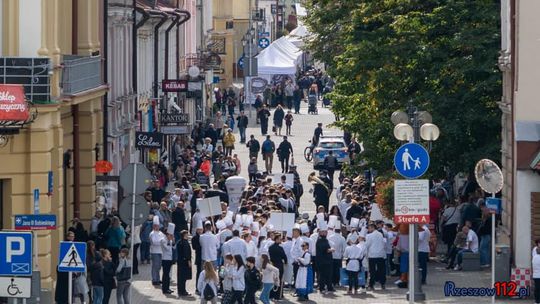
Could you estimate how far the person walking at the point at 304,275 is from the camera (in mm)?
35969

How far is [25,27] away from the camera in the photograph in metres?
33.9

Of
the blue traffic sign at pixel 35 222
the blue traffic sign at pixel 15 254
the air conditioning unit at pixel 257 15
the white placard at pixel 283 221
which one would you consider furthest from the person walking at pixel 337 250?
the air conditioning unit at pixel 257 15

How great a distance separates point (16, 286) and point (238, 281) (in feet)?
25.3

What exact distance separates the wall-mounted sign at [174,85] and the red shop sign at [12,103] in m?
28.7

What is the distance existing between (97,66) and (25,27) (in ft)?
21.3

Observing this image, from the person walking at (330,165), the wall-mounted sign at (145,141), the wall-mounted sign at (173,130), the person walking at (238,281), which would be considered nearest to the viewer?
the person walking at (238,281)

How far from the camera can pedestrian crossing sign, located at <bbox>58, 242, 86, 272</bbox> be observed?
28.8 m

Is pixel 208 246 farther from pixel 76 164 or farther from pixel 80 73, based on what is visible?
pixel 76 164

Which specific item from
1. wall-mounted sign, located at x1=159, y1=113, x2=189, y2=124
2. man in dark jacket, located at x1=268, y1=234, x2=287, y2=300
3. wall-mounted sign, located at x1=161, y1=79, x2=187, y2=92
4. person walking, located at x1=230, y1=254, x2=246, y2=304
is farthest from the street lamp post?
wall-mounted sign, located at x1=161, y1=79, x2=187, y2=92

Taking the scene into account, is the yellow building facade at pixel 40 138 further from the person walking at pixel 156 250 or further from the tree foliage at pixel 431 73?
the tree foliage at pixel 431 73

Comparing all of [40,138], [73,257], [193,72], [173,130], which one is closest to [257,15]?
[193,72]

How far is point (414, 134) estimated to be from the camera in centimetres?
3469

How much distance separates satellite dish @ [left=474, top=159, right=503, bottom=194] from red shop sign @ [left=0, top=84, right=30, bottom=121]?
8.02 metres

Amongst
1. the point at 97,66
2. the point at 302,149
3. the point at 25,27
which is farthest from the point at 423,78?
the point at 302,149
